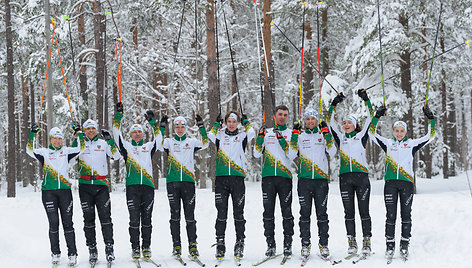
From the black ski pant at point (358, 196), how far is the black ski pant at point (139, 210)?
312 cm

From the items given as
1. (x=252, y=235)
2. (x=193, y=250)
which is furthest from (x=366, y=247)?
(x=252, y=235)

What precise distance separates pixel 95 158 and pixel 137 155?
0.65 m

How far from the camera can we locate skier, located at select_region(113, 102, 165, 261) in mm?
6539

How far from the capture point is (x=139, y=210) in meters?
6.57

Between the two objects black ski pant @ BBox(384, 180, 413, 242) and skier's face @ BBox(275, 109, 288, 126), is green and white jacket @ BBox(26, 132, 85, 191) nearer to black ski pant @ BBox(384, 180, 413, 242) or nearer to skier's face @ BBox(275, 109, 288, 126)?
skier's face @ BBox(275, 109, 288, 126)

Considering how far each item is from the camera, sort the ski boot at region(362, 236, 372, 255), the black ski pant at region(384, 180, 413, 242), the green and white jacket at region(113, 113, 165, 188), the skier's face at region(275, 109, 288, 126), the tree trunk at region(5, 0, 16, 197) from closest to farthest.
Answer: the black ski pant at region(384, 180, 413, 242) < the ski boot at region(362, 236, 372, 255) < the green and white jacket at region(113, 113, 165, 188) < the skier's face at region(275, 109, 288, 126) < the tree trunk at region(5, 0, 16, 197)

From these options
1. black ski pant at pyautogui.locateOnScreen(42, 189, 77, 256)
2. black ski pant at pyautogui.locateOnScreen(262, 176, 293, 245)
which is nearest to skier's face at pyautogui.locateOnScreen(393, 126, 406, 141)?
black ski pant at pyautogui.locateOnScreen(262, 176, 293, 245)

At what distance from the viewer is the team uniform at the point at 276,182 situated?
6586 mm

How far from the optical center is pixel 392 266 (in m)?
6.14

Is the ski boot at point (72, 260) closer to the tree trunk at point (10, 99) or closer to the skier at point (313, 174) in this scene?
the skier at point (313, 174)

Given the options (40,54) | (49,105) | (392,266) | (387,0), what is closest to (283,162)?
(392,266)

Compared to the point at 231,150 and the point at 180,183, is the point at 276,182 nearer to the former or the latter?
the point at 231,150

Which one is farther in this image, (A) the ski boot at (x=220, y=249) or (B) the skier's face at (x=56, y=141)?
(A) the ski boot at (x=220, y=249)

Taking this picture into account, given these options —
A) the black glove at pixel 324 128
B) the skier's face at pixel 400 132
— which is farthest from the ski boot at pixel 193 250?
the skier's face at pixel 400 132
